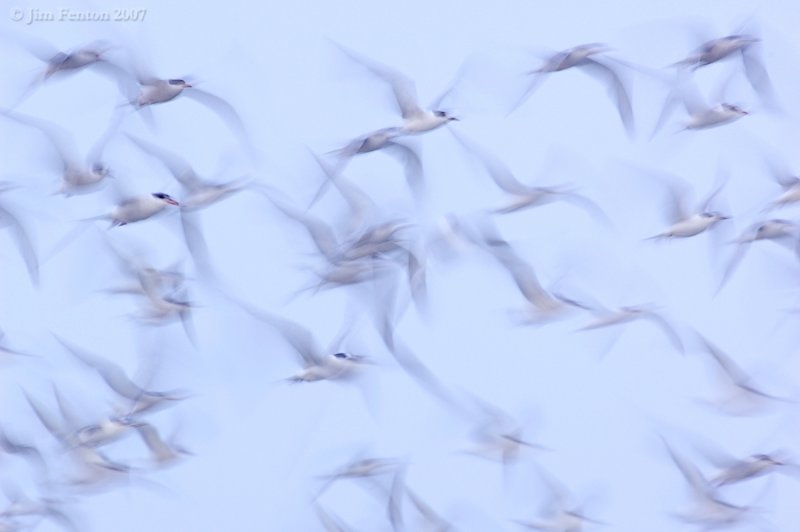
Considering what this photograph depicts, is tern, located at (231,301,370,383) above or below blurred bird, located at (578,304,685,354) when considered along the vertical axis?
below

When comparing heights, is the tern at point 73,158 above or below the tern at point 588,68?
below

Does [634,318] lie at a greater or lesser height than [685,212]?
lesser

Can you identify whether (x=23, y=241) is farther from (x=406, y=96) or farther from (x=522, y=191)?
(x=522, y=191)

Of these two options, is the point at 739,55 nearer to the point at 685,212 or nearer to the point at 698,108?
the point at 698,108

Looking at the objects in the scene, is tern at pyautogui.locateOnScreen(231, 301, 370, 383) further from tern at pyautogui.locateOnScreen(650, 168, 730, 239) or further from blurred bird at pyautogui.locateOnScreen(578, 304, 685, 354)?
tern at pyautogui.locateOnScreen(650, 168, 730, 239)

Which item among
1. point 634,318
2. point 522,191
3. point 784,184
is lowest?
point 634,318

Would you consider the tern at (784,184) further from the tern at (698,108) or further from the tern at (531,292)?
the tern at (531,292)

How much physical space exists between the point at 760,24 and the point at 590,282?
551 millimetres

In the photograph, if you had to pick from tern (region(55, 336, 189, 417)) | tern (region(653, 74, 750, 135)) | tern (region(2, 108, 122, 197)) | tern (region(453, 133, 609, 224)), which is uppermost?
tern (region(653, 74, 750, 135))

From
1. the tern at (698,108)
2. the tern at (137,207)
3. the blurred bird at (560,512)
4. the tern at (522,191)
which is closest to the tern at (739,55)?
the tern at (698,108)

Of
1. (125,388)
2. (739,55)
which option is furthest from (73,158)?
(739,55)

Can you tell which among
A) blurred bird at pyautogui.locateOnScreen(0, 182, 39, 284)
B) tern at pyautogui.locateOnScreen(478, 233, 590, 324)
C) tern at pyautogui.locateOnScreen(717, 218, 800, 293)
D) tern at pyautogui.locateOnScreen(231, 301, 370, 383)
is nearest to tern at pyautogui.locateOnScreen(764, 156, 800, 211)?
tern at pyautogui.locateOnScreen(717, 218, 800, 293)

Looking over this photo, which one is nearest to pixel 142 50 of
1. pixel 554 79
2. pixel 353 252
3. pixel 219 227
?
pixel 219 227

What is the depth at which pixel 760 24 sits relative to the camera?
246cm
